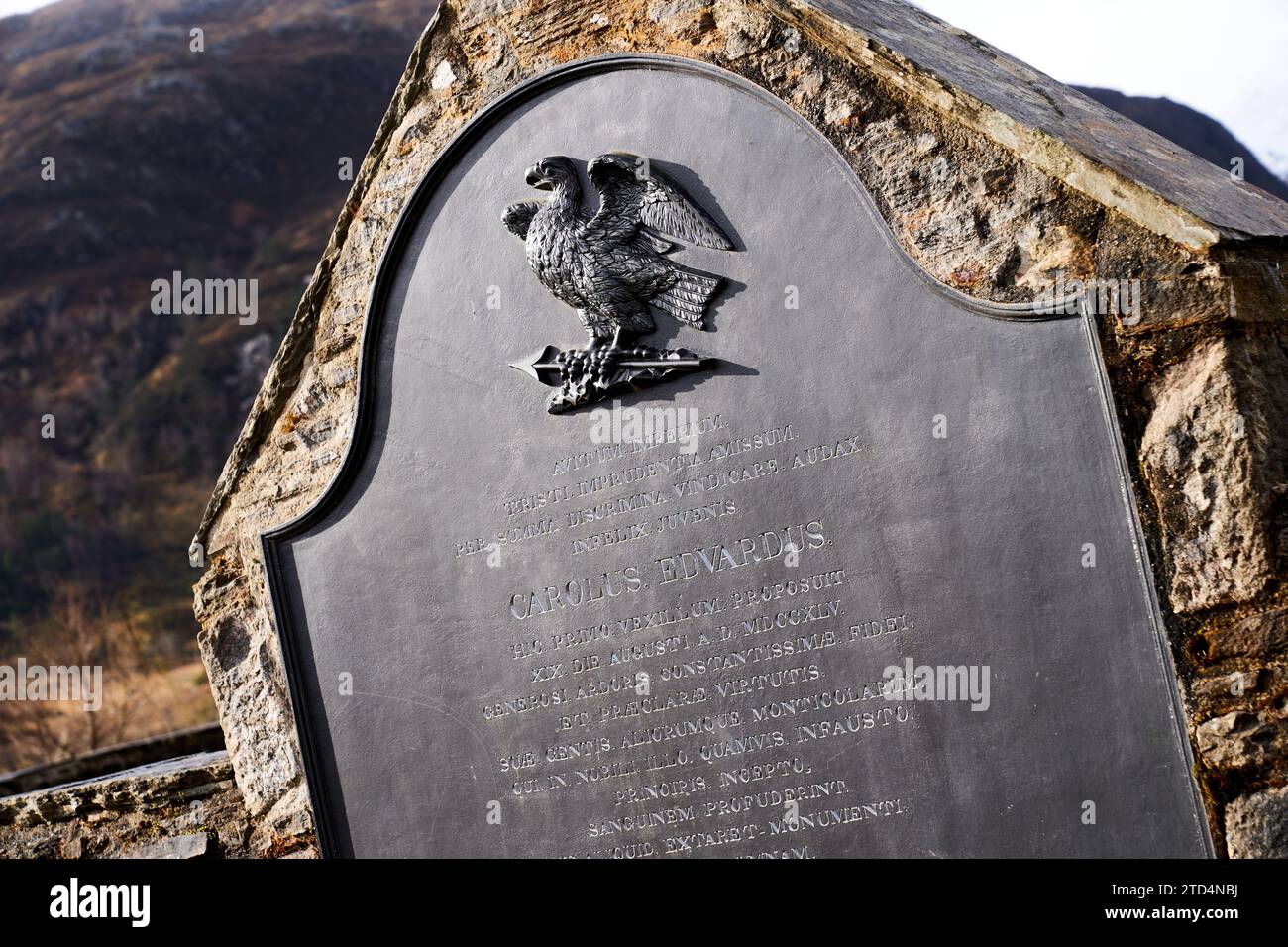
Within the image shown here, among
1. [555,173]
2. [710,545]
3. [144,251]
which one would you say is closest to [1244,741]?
[710,545]

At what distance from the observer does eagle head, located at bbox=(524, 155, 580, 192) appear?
3.93 meters

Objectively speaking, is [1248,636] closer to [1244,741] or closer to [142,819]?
[1244,741]

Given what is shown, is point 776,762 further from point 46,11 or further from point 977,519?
point 46,11

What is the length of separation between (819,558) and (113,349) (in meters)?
30.1

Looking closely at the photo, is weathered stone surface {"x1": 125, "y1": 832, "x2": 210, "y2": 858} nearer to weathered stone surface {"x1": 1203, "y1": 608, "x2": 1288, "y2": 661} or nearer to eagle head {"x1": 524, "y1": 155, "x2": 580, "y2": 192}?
eagle head {"x1": 524, "y1": 155, "x2": 580, "y2": 192}

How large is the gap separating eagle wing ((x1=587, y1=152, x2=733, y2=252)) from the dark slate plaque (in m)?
0.01

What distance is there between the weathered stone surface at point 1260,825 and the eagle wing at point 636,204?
6.95 feet

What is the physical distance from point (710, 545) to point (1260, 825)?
5.31 ft

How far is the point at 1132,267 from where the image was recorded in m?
3.06

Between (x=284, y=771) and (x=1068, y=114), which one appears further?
(x=284, y=771)

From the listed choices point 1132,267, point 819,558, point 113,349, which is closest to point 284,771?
point 819,558

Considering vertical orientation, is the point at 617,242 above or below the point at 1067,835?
above

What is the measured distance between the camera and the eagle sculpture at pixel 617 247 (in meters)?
3.74

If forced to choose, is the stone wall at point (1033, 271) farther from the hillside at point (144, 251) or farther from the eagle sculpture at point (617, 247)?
→ the hillside at point (144, 251)
